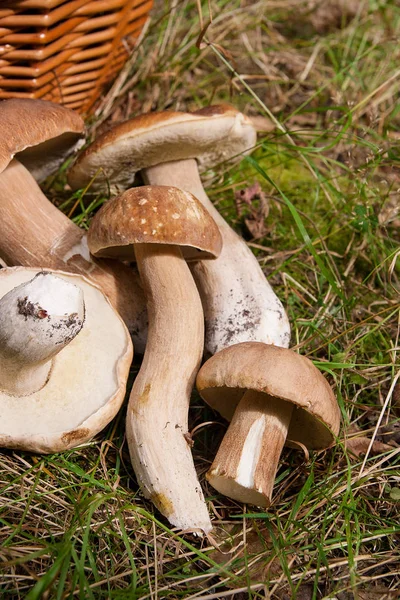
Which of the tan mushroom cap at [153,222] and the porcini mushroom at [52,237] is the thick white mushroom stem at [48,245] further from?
the tan mushroom cap at [153,222]

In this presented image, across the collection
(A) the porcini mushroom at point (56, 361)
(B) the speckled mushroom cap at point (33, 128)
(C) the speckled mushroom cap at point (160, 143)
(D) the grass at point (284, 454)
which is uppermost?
(B) the speckled mushroom cap at point (33, 128)

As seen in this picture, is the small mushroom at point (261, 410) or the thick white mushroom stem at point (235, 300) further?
the thick white mushroom stem at point (235, 300)

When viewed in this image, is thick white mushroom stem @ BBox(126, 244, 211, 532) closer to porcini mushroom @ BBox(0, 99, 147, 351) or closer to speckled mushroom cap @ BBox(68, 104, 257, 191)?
porcini mushroom @ BBox(0, 99, 147, 351)

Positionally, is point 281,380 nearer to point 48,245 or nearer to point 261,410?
point 261,410

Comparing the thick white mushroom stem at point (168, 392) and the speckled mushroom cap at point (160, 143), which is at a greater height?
the speckled mushroom cap at point (160, 143)

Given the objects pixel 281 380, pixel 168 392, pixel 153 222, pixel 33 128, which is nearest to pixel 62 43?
pixel 33 128

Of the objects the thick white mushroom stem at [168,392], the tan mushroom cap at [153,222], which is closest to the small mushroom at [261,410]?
the thick white mushroom stem at [168,392]

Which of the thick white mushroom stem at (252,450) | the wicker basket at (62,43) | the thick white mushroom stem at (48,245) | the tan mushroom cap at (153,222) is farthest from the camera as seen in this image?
the thick white mushroom stem at (48,245)

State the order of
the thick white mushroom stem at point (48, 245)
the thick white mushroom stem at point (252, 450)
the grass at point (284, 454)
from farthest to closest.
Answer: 1. the thick white mushroom stem at point (48, 245)
2. the thick white mushroom stem at point (252, 450)
3. the grass at point (284, 454)
